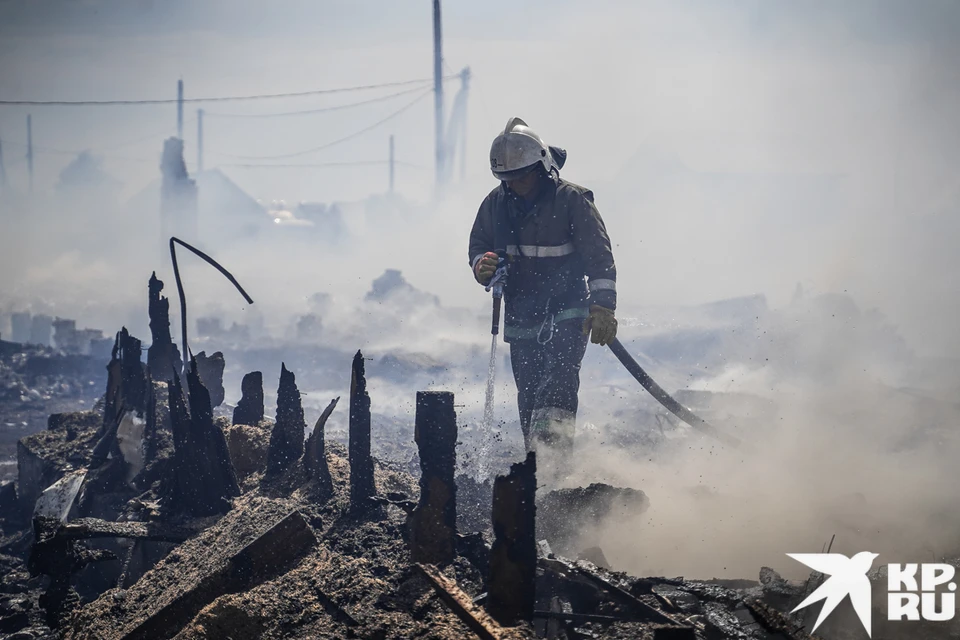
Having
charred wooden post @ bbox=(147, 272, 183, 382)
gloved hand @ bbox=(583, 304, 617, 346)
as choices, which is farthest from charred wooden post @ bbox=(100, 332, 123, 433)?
gloved hand @ bbox=(583, 304, 617, 346)

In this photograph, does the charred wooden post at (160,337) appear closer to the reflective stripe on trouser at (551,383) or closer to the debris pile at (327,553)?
the debris pile at (327,553)

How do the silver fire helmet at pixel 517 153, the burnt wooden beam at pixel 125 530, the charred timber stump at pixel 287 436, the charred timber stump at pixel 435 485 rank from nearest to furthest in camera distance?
the charred timber stump at pixel 435 485
the burnt wooden beam at pixel 125 530
the charred timber stump at pixel 287 436
the silver fire helmet at pixel 517 153

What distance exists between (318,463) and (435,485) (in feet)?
4.51

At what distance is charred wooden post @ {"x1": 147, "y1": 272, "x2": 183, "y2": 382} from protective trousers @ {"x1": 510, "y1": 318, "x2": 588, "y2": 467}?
12.1ft

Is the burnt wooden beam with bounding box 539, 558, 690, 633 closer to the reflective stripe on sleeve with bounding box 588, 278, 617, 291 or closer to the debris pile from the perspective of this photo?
the debris pile

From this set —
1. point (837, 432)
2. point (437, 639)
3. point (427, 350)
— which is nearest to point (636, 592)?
point (437, 639)

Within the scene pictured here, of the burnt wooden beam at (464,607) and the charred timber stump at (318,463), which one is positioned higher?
the charred timber stump at (318,463)

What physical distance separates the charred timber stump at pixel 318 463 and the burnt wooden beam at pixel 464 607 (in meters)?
1.36

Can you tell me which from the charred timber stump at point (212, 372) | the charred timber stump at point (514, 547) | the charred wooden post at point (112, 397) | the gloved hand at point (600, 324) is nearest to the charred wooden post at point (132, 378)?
the charred wooden post at point (112, 397)

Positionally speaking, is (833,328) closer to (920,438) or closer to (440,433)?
(920,438)

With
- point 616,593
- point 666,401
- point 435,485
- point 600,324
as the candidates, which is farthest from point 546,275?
point 616,593

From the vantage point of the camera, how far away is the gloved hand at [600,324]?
5.47 meters

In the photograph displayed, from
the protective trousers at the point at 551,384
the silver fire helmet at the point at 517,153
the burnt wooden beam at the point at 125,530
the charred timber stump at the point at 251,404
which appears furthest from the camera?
the charred timber stump at the point at 251,404

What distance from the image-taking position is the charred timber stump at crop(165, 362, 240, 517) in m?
4.61
